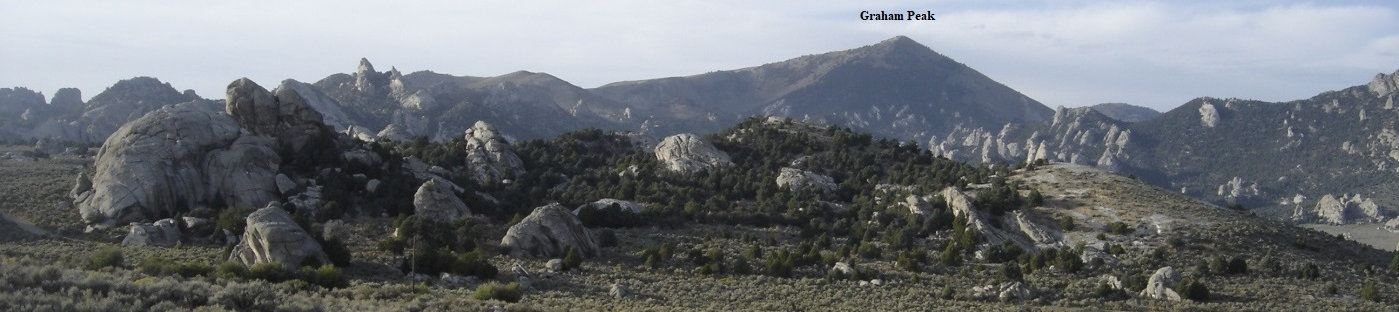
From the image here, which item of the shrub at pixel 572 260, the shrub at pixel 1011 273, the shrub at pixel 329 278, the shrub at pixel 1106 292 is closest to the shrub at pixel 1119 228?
the shrub at pixel 1011 273

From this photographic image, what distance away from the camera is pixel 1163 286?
118 feet

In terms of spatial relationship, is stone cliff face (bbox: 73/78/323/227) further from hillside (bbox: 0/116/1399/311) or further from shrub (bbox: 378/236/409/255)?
shrub (bbox: 378/236/409/255)

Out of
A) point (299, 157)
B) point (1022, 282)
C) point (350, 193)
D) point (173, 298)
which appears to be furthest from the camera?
point (299, 157)

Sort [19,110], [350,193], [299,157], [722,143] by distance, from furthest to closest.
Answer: [19,110] < [722,143] < [299,157] < [350,193]

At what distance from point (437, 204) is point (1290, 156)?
18325cm

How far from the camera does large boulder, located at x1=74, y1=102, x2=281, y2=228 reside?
4419cm

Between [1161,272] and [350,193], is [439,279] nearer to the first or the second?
[350,193]

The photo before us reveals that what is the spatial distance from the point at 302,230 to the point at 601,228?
19980 mm

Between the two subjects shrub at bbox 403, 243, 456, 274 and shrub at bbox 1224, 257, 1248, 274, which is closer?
shrub at bbox 403, 243, 456, 274

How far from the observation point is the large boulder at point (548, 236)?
1624 inches

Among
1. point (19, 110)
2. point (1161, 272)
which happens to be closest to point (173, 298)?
point (1161, 272)

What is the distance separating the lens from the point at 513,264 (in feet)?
125

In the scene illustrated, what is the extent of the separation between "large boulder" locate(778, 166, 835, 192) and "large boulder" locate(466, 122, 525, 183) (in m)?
21.6

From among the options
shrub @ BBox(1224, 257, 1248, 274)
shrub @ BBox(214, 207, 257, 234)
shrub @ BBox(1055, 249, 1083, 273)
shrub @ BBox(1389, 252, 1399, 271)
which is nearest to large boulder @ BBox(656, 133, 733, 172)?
shrub @ BBox(1055, 249, 1083, 273)
